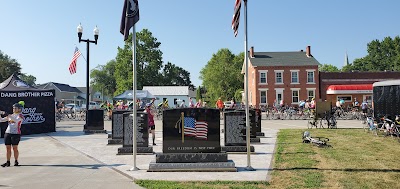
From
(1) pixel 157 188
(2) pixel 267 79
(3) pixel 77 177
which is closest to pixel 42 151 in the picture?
(3) pixel 77 177

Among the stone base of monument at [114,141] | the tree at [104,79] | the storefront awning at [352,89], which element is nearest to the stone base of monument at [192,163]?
the stone base of monument at [114,141]

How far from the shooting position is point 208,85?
78000mm

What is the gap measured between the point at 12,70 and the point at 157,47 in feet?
104

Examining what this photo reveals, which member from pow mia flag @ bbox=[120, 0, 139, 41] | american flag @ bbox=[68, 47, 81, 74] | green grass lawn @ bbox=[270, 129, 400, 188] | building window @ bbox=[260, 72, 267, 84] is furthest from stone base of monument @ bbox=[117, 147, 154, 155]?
building window @ bbox=[260, 72, 267, 84]

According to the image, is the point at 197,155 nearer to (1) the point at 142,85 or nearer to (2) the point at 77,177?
(2) the point at 77,177

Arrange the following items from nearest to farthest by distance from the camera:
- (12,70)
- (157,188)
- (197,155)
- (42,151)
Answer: (157,188) < (197,155) < (42,151) < (12,70)

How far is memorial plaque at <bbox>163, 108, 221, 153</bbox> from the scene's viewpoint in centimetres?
923

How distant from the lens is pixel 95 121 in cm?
1994

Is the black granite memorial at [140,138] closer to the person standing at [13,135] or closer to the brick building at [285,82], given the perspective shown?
the person standing at [13,135]

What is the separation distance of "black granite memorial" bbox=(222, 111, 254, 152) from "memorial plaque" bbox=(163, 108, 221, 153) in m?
2.96

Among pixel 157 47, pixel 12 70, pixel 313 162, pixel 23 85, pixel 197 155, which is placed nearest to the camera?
pixel 197 155

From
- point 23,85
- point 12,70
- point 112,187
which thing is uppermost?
point 12,70

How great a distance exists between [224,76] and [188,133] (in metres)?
65.8

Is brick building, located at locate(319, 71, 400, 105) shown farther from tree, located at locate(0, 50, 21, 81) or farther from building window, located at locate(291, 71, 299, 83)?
tree, located at locate(0, 50, 21, 81)
